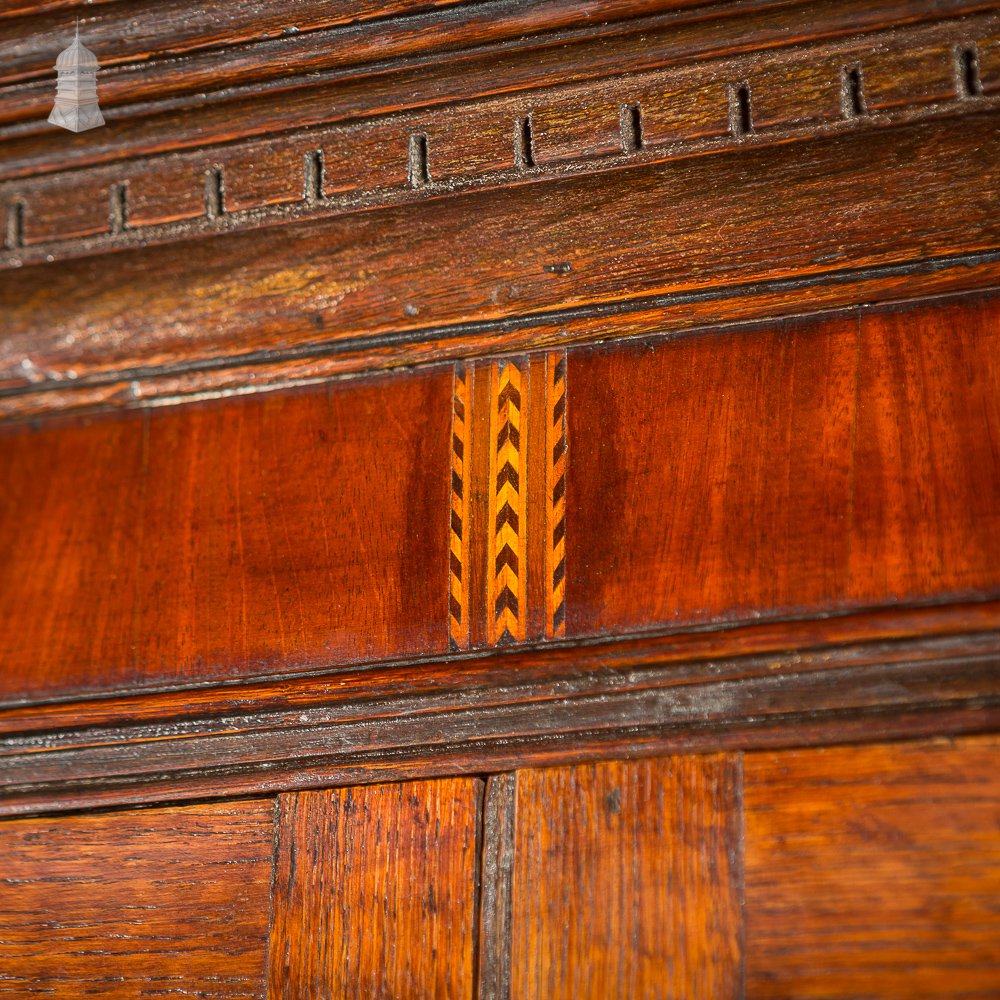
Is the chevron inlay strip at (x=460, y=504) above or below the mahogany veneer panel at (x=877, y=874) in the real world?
above

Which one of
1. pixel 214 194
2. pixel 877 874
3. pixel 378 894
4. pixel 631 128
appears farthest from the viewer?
pixel 214 194

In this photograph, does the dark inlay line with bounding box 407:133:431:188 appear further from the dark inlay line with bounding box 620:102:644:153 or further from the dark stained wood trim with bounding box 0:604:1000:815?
the dark stained wood trim with bounding box 0:604:1000:815

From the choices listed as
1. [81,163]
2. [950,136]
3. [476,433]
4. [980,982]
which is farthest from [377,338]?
[980,982]

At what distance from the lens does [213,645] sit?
130 cm

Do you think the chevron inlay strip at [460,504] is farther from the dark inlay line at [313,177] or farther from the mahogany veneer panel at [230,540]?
the dark inlay line at [313,177]

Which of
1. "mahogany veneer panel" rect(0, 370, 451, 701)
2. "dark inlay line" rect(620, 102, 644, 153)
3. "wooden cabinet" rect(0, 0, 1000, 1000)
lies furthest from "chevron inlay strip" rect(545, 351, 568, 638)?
"dark inlay line" rect(620, 102, 644, 153)

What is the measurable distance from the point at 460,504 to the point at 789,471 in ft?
1.07

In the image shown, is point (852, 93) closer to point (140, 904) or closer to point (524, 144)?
point (524, 144)

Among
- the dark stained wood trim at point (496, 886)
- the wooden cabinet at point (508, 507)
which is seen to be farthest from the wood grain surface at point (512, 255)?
the dark stained wood trim at point (496, 886)

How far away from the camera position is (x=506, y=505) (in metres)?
1.26

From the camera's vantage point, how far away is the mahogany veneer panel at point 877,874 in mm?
1021

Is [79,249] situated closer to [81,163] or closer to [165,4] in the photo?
[81,163]

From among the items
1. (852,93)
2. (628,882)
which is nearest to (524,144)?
(852,93)

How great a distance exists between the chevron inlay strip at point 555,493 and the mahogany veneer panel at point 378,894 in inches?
7.1
